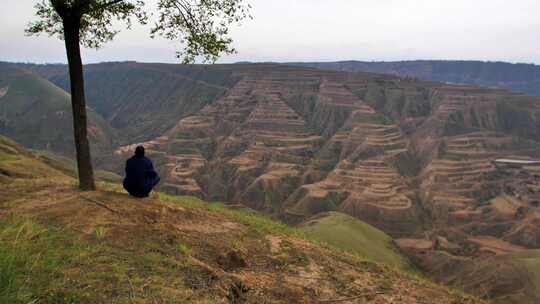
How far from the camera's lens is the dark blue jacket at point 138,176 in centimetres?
1288

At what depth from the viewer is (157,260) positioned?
28.5 ft

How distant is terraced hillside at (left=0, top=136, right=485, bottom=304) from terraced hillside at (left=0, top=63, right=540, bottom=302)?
73.4 metres

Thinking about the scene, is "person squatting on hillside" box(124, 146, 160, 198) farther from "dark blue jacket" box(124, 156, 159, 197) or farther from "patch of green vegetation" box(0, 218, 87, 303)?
"patch of green vegetation" box(0, 218, 87, 303)

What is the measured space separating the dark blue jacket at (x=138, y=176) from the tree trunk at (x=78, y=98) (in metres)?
1.50

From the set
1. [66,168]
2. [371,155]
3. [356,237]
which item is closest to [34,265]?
[356,237]

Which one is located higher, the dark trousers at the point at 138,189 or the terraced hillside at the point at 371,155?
the dark trousers at the point at 138,189

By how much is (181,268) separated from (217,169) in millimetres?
135328

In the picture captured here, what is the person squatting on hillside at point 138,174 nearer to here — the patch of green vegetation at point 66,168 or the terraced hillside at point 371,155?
the patch of green vegetation at point 66,168

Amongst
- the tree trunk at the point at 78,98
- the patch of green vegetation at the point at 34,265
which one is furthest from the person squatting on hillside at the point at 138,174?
the patch of green vegetation at the point at 34,265

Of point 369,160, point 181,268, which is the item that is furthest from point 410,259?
point 181,268

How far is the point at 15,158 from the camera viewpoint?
6162 cm

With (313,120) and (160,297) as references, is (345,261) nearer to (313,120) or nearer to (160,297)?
(160,297)

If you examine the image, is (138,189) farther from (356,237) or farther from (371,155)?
(371,155)

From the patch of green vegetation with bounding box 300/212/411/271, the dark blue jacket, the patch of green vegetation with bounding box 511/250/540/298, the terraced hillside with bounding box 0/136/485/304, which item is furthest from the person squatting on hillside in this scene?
the patch of green vegetation with bounding box 511/250/540/298
